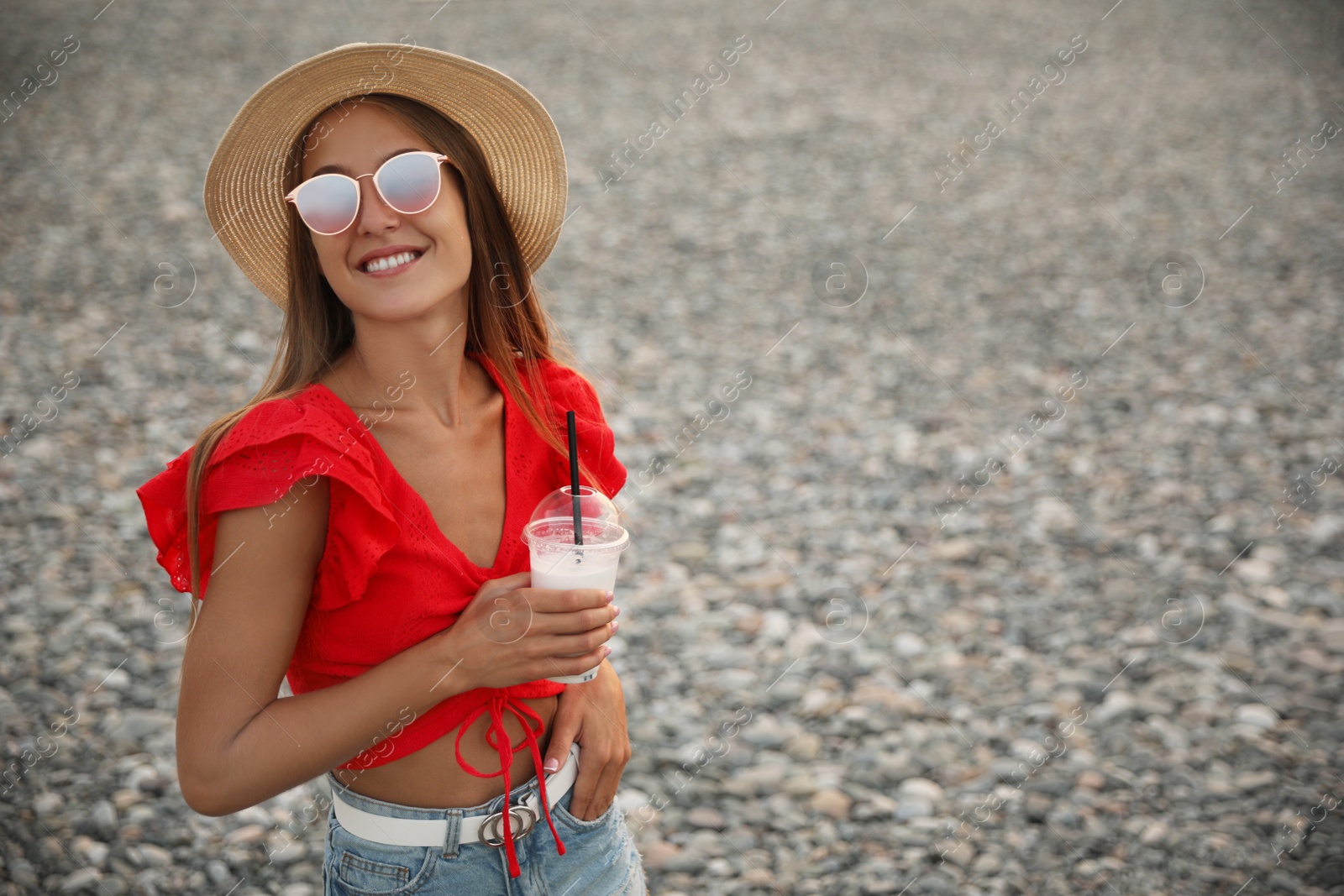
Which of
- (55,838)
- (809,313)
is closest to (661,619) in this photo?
(55,838)

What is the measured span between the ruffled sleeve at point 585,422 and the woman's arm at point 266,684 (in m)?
0.60

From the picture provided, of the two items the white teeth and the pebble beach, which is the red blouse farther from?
the pebble beach

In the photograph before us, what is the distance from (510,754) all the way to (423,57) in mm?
1377

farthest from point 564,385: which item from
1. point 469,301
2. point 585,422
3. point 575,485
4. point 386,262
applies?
point 386,262

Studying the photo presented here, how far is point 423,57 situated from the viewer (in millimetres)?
2121

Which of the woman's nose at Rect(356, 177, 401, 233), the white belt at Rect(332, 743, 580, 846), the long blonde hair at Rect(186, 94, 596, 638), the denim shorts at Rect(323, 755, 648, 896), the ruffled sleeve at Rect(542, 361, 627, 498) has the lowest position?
the denim shorts at Rect(323, 755, 648, 896)

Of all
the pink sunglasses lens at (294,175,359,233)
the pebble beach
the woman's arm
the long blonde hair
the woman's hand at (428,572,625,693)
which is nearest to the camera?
the woman's arm

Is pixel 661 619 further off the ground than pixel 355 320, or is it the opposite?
pixel 355 320

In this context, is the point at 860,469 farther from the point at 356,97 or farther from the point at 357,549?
the point at 357,549

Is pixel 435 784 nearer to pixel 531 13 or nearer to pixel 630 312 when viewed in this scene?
pixel 630 312

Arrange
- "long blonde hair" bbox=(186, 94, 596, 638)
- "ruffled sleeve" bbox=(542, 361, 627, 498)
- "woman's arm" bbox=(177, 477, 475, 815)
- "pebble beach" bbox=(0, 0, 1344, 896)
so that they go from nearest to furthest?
"woman's arm" bbox=(177, 477, 475, 815) → "long blonde hair" bbox=(186, 94, 596, 638) → "ruffled sleeve" bbox=(542, 361, 627, 498) → "pebble beach" bbox=(0, 0, 1344, 896)

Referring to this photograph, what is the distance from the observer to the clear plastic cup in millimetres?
2070

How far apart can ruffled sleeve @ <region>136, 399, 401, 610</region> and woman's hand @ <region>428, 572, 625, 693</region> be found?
19 cm

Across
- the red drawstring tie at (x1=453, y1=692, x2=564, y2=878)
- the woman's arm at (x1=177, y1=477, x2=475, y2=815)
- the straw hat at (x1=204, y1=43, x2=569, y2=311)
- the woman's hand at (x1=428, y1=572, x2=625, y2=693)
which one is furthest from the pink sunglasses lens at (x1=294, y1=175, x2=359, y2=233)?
the red drawstring tie at (x1=453, y1=692, x2=564, y2=878)
